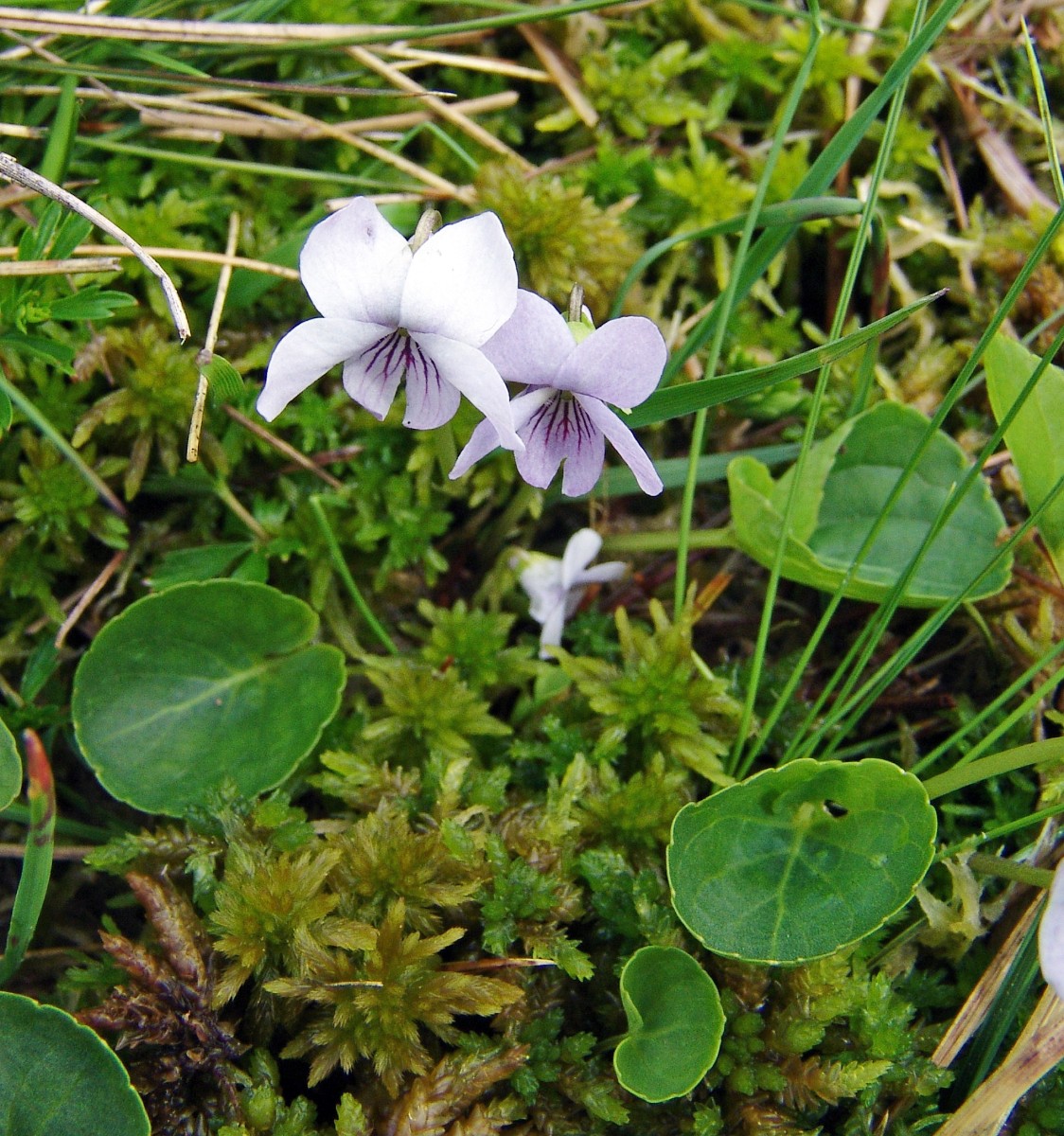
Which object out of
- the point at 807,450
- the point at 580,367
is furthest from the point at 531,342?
the point at 807,450

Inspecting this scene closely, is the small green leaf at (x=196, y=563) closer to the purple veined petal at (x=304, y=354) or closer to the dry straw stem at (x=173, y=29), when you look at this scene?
the purple veined petal at (x=304, y=354)

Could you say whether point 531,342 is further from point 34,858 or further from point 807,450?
point 34,858

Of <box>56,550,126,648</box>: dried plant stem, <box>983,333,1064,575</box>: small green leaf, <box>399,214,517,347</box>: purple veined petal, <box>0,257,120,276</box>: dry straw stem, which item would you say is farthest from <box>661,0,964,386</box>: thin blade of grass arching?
<box>56,550,126,648</box>: dried plant stem

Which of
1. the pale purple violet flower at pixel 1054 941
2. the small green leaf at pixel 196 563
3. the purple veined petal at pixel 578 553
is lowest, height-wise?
the small green leaf at pixel 196 563

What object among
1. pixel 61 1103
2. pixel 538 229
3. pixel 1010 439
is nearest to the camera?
pixel 61 1103

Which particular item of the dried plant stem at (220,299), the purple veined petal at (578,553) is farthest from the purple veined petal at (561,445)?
the dried plant stem at (220,299)

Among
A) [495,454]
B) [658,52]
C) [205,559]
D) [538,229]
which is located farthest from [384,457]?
[658,52]

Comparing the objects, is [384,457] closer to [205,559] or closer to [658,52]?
[205,559]
